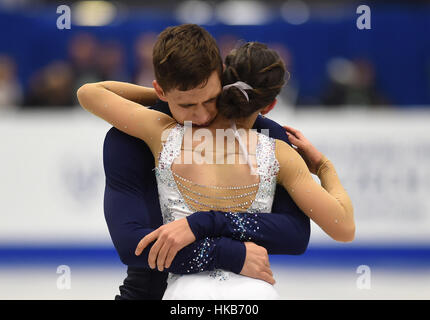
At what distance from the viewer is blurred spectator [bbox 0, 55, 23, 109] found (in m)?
5.12

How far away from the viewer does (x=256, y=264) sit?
65.4 inches

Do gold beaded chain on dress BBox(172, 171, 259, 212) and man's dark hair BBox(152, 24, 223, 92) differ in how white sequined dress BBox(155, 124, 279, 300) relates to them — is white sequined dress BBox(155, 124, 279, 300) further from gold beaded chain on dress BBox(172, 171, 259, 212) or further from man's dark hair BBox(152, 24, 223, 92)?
man's dark hair BBox(152, 24, 223, 92)

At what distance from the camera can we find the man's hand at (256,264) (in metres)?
1.66

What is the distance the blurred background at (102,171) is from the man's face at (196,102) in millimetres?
2201

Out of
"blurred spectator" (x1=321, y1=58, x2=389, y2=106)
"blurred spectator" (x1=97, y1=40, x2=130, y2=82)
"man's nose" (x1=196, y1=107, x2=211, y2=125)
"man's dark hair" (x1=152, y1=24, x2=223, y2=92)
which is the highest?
"blurred spectator" (x1=97, y1=40, x2=130, y2=82)

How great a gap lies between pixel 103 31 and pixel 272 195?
3944mm

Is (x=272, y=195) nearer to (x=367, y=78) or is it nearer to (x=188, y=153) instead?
(x=188, y=153)

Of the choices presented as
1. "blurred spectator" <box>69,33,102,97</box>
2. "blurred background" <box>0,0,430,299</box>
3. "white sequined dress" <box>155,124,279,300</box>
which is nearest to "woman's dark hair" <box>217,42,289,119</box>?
"white sequined dress" <box>155,124,279,300</box>

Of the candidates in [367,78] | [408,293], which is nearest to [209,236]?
[408,293]

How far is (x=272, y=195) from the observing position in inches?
69.3

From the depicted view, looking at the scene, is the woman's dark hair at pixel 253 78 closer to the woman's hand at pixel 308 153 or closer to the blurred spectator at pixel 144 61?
the woman's hand at pixel 308 153

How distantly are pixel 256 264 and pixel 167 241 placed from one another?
25cm

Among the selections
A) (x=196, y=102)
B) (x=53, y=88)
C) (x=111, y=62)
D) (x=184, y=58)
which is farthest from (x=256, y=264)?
(x=111, y=62)

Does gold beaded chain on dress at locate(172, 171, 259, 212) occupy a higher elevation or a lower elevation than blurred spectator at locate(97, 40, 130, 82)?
lower
